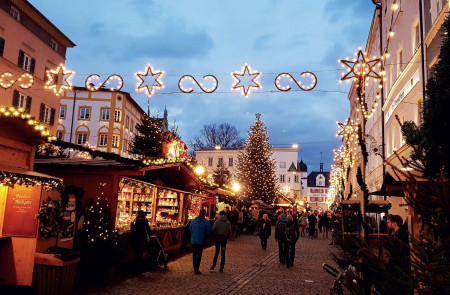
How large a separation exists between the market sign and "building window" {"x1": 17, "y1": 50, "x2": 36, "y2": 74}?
25.1m

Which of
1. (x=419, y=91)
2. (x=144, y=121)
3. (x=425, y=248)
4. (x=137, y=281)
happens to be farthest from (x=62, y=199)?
(x=144, y=121)

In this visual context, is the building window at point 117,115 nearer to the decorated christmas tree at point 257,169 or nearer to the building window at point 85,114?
the building window at point 85,114

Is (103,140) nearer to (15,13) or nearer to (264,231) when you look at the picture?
(15,13)

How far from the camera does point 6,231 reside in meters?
8.77

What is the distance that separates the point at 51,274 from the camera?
8.31 meters

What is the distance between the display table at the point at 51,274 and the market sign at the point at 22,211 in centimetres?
64

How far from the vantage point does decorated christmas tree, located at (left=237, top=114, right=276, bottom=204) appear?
147 feet

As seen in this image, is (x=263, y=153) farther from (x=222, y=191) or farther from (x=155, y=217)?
(x=155, y=217)

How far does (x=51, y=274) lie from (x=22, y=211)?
1504mm

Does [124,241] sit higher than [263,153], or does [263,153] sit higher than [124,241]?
[263,153]

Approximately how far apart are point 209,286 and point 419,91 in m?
12.9

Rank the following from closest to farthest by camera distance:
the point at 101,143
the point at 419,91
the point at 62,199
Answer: the point at 62,199 < the point at 419,91 < the point at 101,143

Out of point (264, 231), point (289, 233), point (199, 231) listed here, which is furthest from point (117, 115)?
point (199, 231)

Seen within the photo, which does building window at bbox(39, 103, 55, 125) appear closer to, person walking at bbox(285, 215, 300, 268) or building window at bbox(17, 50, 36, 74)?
building window at bbox(17, 50, 36, 74)
